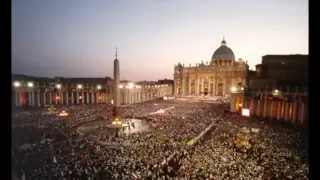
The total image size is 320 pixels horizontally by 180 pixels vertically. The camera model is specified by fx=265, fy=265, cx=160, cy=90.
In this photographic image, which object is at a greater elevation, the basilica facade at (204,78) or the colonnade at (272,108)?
the basilica facade at (204,78)

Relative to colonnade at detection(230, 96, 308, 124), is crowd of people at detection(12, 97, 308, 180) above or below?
below

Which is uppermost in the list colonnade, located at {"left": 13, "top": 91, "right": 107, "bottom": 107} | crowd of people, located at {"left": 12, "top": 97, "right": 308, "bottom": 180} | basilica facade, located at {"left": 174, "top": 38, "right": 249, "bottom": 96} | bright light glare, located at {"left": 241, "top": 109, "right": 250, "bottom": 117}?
basilica facade, located at {"left": 174, "top": 38, "right": 249, "bottom": 96}

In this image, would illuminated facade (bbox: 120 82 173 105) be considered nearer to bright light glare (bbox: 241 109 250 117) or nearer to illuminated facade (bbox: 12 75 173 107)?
illuminated facade (bbox: 12 75 173 107)

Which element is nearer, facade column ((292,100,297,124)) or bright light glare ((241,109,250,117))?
facade column ((292,100,297,124))

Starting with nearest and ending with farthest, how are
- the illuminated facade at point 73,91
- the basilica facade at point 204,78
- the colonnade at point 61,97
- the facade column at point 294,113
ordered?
the facade column at point 294,113
the illuminated facade at point 73,91
the colonnade at point 61,97
the basilica facade at point 204,78

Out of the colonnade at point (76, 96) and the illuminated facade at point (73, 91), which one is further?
the illuminated facade at point (73, 91)

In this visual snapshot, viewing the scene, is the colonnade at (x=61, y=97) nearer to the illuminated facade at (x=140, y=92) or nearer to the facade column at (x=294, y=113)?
the illuminated facade at (x=140, y=92)

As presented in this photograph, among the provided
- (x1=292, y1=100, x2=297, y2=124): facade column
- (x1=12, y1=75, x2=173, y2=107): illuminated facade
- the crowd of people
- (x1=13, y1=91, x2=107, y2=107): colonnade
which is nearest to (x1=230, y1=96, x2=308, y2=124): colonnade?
(x1=292, y1=100, x2=297, y2=124): facade column

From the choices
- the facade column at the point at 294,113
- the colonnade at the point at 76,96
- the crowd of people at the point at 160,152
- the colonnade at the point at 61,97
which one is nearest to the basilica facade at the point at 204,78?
the colonnade at the point at 76,96

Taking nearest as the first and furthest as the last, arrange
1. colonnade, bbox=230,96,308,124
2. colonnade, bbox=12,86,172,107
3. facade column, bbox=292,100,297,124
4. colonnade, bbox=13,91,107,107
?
facade column, bbox=292,100,297,124, colonnade, bbox=230,96,308,124, colonnade, bbox=12,86,172,107, colonnade, bbox=13,91,107,107
